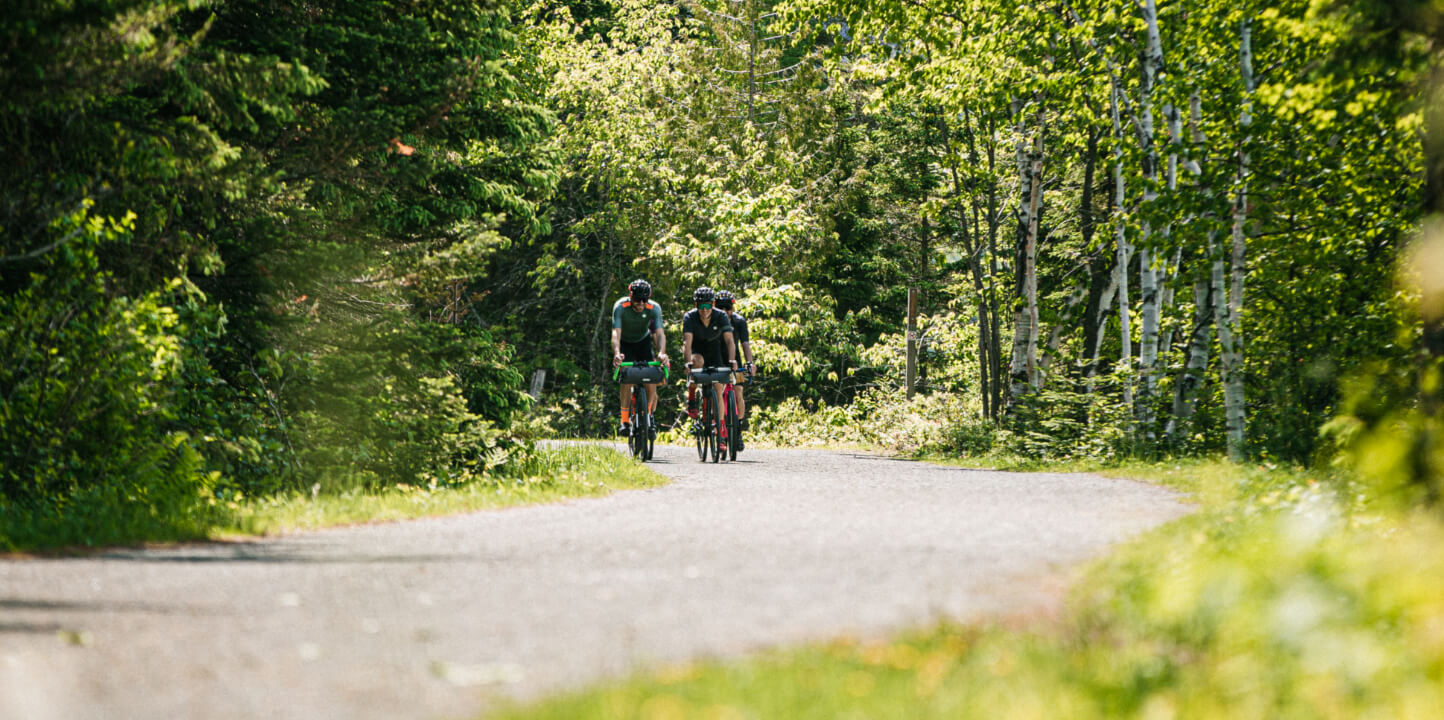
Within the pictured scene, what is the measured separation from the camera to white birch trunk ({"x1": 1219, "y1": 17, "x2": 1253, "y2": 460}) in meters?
14.5

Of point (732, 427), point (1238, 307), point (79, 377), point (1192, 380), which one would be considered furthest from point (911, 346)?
point (79, 377)

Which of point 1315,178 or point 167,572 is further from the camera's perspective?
point 1315,178

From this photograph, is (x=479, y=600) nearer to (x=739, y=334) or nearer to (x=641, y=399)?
(x=641, y=399)

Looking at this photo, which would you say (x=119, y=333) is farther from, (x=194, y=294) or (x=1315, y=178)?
(x=1315, y=178)

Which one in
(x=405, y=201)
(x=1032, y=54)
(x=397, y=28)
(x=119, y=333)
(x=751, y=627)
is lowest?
(x=751, y=627)

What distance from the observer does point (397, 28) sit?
1173 cm

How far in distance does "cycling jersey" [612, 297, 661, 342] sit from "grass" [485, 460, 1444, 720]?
1109 cm

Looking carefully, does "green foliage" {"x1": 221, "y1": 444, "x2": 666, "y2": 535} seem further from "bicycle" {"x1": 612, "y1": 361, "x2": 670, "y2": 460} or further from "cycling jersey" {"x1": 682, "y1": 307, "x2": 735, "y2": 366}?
"cycling jersey" {"x1": 682, "y1": 307, "x2": 735, "y2": 366}

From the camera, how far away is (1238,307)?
1553cm

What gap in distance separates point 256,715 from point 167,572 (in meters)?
2.94

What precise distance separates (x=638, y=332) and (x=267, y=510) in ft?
23.9

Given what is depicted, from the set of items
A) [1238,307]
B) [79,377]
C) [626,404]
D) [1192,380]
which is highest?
[1238,307]

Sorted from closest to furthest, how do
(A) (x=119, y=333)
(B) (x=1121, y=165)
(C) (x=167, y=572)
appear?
(C) (x=167, y=572)
(A) (x=119, y=333)
(B) (x=1121, y=165)

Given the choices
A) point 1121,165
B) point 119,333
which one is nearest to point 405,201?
point 119,333
